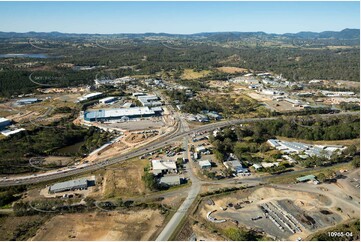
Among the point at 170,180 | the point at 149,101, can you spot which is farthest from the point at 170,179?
the point at 149,101

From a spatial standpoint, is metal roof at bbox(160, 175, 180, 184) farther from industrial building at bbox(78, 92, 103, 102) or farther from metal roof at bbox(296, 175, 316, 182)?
industrial building at bbox(78, 92, 103, 102)

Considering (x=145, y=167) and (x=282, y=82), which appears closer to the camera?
(x=145, y=167)

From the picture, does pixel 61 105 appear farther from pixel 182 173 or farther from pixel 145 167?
pixel 182 173

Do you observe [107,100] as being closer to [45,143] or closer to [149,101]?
[149,101]

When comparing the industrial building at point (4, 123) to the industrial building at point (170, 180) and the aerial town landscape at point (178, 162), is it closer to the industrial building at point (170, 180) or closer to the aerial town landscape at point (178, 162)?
the aerial town landscape at point (178, 162)

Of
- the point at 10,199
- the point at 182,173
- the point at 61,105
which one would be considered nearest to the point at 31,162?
the point at 10,199

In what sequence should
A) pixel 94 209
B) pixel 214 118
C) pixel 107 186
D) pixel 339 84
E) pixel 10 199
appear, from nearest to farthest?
pixel 94 209, pixel 10 199, pixel 107 186, pixel 214 118, pixel 339 84
